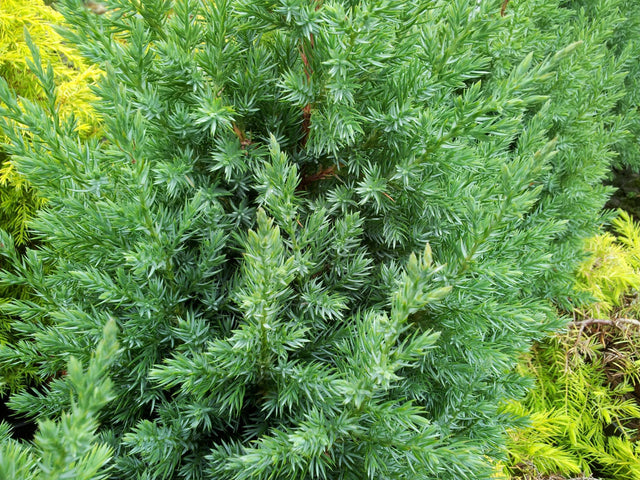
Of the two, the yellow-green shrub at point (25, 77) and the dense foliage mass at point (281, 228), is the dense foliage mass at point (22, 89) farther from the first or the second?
the dense foliage mass at point (281, 228)

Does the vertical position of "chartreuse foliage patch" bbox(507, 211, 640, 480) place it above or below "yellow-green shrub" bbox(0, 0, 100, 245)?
below

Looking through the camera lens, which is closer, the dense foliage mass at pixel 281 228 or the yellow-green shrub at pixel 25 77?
the dense foliage mass at pixel 281 228

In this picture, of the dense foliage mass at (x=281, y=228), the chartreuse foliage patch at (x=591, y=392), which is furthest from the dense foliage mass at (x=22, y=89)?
the chartreuse foliage patch at (x=591, y=392)

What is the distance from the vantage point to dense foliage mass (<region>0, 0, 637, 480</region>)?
1123 mm

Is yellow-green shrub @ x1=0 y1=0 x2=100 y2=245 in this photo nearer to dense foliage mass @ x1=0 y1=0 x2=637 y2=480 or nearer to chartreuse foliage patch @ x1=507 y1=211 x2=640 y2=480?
dense foliage mass @ x1=0 y1=0 x2=637 y2=480

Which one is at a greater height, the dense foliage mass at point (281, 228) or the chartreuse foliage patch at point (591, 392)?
the dense foliage mass at point (281, 228)

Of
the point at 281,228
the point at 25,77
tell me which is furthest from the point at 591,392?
the point at 25,77

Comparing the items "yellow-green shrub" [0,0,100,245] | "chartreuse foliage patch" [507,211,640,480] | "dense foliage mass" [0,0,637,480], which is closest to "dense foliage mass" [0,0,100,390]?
"yellow-green shrub" [0,0,100,245]

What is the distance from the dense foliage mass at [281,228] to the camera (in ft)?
3.68

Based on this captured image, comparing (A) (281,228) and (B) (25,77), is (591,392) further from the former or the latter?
(B) (25,77)

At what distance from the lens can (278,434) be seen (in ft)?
3.84

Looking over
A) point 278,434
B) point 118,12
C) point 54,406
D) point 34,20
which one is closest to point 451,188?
point 278,434

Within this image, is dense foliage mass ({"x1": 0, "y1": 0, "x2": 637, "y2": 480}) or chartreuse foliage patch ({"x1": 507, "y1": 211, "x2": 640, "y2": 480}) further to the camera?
chartreuse foliage patch ({"x1": 507, "y1": 211, "x2": 640, "y2": 480})

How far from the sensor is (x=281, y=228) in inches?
53.1
